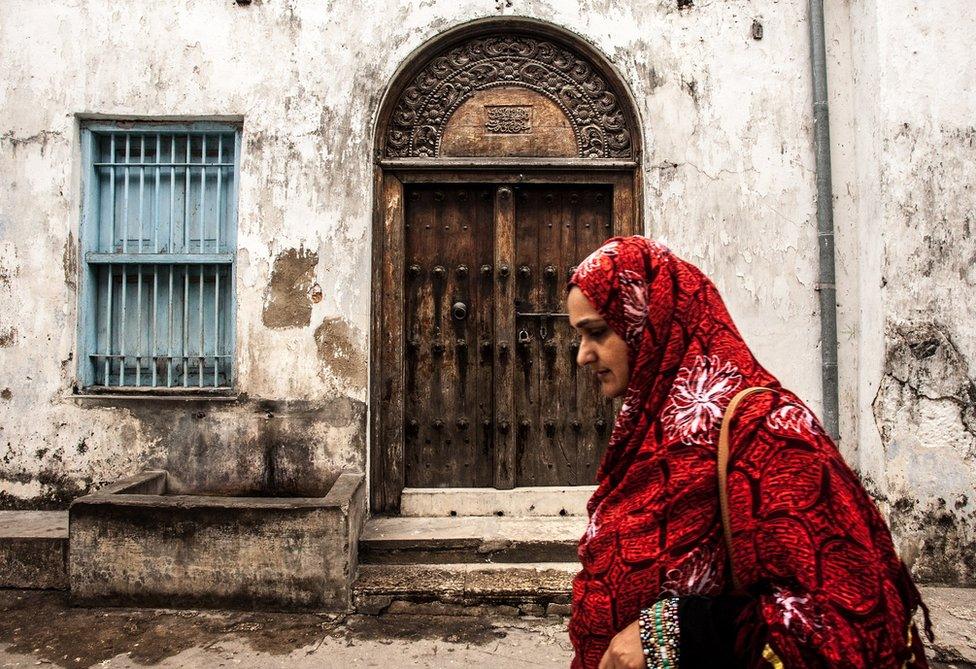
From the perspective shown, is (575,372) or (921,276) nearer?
(921,276)

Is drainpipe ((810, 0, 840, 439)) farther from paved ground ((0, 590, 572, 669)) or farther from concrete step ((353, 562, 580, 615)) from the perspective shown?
paved ground ((0, 590, 572, 669))

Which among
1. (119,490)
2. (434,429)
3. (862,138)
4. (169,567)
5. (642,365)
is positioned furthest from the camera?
(434,429)

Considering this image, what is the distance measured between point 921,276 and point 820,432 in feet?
10.9

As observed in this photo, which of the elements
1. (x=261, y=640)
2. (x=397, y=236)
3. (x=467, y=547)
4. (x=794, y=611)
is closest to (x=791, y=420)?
(x=794, y=611)

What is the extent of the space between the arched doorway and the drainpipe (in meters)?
1.12

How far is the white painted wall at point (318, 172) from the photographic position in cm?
432

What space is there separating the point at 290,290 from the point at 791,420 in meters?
3.67

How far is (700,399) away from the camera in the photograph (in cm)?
125

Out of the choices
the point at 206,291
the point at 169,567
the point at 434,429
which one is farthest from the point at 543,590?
the point at 206,291

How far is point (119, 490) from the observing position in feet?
12.2

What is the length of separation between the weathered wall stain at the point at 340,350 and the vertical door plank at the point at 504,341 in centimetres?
88

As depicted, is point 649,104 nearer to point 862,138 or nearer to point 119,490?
point 862,138

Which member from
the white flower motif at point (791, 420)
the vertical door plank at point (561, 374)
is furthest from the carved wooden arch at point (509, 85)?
the white flower motif at point (791, 420)

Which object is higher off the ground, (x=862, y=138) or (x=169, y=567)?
(x=862, y=138)
